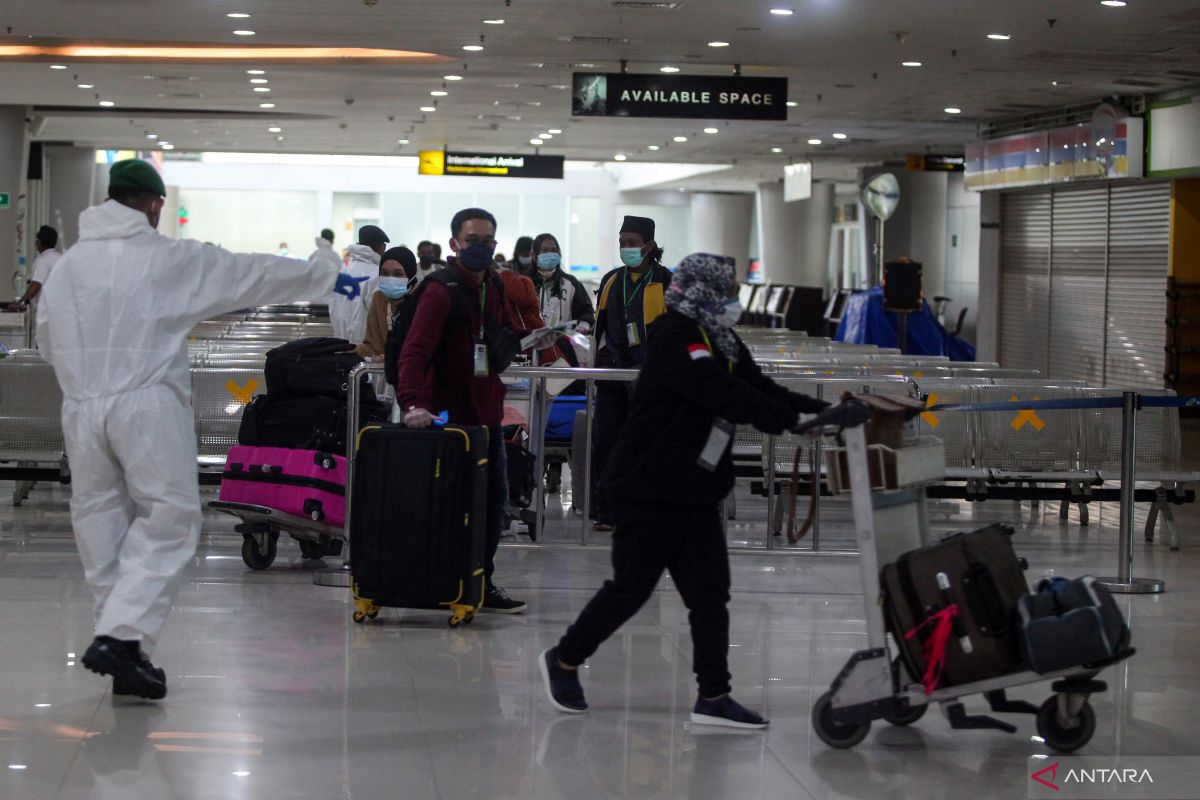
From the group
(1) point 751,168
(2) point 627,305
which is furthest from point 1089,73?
(1) point 751,168

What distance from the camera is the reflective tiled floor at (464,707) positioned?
14.6ft

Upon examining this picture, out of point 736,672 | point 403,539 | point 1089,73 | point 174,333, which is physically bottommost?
point 736,672

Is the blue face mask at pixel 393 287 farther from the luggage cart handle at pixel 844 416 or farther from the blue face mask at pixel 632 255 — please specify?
the luggage cart handle at pixel 844 416

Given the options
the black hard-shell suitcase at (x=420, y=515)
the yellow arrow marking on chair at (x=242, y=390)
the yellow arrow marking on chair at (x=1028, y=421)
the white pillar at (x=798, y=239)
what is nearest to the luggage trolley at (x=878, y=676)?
the black hard-shell suitcase at (x=420, y=515)

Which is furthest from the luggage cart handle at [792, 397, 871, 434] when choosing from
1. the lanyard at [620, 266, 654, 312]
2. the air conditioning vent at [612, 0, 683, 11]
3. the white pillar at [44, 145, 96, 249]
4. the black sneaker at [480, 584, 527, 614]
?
the white pillar at [44, 145, 96, 249]

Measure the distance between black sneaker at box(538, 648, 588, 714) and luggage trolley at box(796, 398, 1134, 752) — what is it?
0.83 m

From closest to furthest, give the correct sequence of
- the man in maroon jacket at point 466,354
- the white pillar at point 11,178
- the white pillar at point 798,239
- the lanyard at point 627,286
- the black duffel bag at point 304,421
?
1. the man in maroon jacket at point 466,354
2. the black duffel bag at point 304,421
3. the lanyard at point 627,286
4. the white pillar at point 11,178
5. the white pillar at point 798,239

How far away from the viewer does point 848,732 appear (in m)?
4.84

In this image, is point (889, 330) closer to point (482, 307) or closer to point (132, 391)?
point (482, 307)

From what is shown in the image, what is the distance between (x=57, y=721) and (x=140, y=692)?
27cm

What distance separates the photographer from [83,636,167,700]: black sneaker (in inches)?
198

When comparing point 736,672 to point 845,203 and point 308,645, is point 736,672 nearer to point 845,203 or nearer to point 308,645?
point 308,645

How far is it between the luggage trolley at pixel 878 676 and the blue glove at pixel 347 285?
163 centimetres

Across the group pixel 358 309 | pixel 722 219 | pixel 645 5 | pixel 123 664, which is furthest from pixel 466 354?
pixel 722 219
